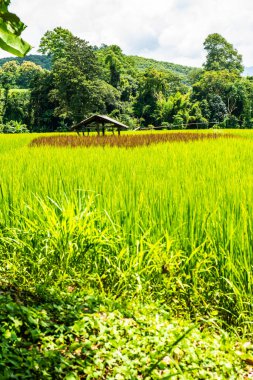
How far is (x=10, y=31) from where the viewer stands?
36.4 inches

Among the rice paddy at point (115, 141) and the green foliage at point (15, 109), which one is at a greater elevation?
the green foliage at point (15, 109)

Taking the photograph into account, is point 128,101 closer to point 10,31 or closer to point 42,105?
point 42,105

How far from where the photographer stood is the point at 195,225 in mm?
2768

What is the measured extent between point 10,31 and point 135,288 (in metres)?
1.78

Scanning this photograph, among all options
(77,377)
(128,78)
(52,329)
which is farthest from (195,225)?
(128,78)

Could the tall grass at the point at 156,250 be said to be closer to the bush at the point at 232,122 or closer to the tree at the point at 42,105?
the tree at the point at 42,105

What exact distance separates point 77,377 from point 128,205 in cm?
164

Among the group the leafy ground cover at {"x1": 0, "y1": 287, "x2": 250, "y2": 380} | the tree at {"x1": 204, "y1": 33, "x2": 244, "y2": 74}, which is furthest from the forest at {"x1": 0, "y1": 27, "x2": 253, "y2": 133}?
the leafy ground cover at {"x1": 0, "y1": 287, "x2": 250, "y2": 380}

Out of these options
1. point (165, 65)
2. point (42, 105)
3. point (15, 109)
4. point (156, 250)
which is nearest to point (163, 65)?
point (165, 65)

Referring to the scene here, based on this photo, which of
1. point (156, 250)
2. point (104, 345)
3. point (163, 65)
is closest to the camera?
point (104, 345)

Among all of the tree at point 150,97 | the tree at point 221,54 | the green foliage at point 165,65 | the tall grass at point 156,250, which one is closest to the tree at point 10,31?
the tall grass at point 156,250

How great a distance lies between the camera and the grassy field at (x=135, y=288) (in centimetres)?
172

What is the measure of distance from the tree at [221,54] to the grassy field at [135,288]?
5437cm

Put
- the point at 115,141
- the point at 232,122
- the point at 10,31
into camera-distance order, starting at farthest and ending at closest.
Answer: the point at 232,122 → the point at 115,141 → the point at 10,31
